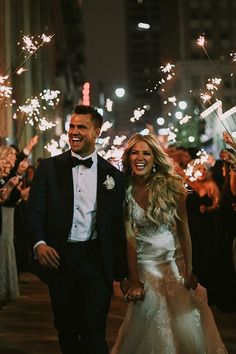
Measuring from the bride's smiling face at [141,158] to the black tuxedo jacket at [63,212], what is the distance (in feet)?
1.71

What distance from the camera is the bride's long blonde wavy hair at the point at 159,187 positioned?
7.18 meters

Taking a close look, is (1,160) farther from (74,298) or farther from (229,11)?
(229,11)

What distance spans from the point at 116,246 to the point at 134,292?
0.60 meters

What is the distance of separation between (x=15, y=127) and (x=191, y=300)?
81.3ft

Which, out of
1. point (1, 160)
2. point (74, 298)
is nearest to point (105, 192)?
point (74, 298)

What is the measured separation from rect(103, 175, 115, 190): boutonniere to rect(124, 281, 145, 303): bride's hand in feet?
2.97

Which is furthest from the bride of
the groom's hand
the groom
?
the groom's hand

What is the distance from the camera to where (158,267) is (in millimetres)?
7332

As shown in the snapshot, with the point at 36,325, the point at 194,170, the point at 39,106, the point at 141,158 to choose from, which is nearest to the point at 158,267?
the point at 141,158

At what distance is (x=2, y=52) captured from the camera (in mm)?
27781

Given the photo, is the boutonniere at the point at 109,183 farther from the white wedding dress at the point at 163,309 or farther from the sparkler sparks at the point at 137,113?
the sparkler sparks at the point at 137,113

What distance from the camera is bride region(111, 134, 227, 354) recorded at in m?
7.14

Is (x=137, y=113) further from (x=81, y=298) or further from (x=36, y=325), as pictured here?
(x=81, y=298)

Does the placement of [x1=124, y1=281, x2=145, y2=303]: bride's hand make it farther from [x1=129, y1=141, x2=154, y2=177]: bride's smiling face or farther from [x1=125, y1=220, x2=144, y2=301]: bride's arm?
[x1=129, y1=141, x2=154, y2=177]: bride's smiling face
